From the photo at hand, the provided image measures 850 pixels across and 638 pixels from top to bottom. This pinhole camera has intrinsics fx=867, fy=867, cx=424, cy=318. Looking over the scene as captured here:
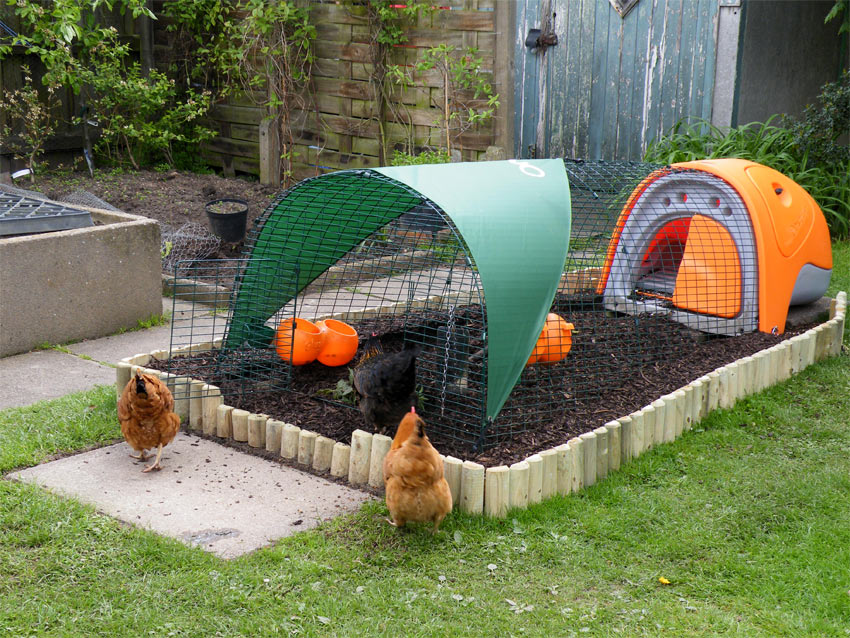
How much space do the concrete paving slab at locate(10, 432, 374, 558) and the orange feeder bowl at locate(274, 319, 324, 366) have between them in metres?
0.80

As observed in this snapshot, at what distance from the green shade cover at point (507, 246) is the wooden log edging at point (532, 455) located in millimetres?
343

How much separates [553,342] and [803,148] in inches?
186

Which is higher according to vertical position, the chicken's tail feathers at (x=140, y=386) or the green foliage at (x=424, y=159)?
the green foliage at (x=424, y=159)

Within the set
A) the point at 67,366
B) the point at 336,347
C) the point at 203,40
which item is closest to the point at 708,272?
→ the point at 336,347

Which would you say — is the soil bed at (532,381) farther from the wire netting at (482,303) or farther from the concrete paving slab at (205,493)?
the concrete paving slab at (205,493)

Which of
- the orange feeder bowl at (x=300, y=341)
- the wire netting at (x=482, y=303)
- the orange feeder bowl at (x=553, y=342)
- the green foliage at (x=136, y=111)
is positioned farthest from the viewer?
the green foliage at (x=136, y=111)

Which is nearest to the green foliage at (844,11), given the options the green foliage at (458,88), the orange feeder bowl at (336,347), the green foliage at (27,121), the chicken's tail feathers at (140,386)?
the green foliage at (458,88)

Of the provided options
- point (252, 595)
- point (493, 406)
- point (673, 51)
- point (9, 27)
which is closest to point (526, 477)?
point (493, 406)

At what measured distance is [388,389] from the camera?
4.21 m

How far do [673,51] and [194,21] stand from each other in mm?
6200

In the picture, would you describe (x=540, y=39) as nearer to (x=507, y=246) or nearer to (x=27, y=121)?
(x=27, y=121)

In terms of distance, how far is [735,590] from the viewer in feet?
10.9

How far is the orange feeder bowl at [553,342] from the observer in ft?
16.4

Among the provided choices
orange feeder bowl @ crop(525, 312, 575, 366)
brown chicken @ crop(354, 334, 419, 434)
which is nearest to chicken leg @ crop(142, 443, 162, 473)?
brown chicken @ crop(354, 334, 419, 434)
